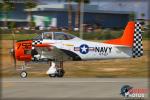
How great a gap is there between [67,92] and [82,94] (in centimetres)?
63

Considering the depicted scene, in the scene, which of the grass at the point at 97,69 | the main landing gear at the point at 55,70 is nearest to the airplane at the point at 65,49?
the main landing gear at the point at 55,70

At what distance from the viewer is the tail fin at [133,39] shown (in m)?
21.3

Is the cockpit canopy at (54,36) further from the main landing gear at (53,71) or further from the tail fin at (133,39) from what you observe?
the tail fin at (133,39)

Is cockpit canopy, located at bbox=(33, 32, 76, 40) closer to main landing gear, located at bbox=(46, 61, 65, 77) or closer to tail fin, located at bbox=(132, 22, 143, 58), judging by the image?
main landing gear, located at bbox=(46, 61, 65, 77)

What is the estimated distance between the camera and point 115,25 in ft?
328

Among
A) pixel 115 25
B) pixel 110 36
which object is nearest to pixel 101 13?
pixel 115 25

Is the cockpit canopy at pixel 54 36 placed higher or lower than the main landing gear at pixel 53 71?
higher

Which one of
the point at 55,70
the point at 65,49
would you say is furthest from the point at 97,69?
the point at 55,70

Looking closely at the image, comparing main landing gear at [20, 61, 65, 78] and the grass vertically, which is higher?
main landing gear at [20, 61, 65, 78]

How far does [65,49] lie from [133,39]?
11.1 feet

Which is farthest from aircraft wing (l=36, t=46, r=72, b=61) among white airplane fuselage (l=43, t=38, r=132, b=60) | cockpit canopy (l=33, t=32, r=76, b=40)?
cockpit canopy (l=33, t=32, r=76, b=40)

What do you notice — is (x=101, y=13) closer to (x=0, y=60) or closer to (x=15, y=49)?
(x=0, y=60)

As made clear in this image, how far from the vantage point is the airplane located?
2067cm

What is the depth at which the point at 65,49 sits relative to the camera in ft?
69.3
